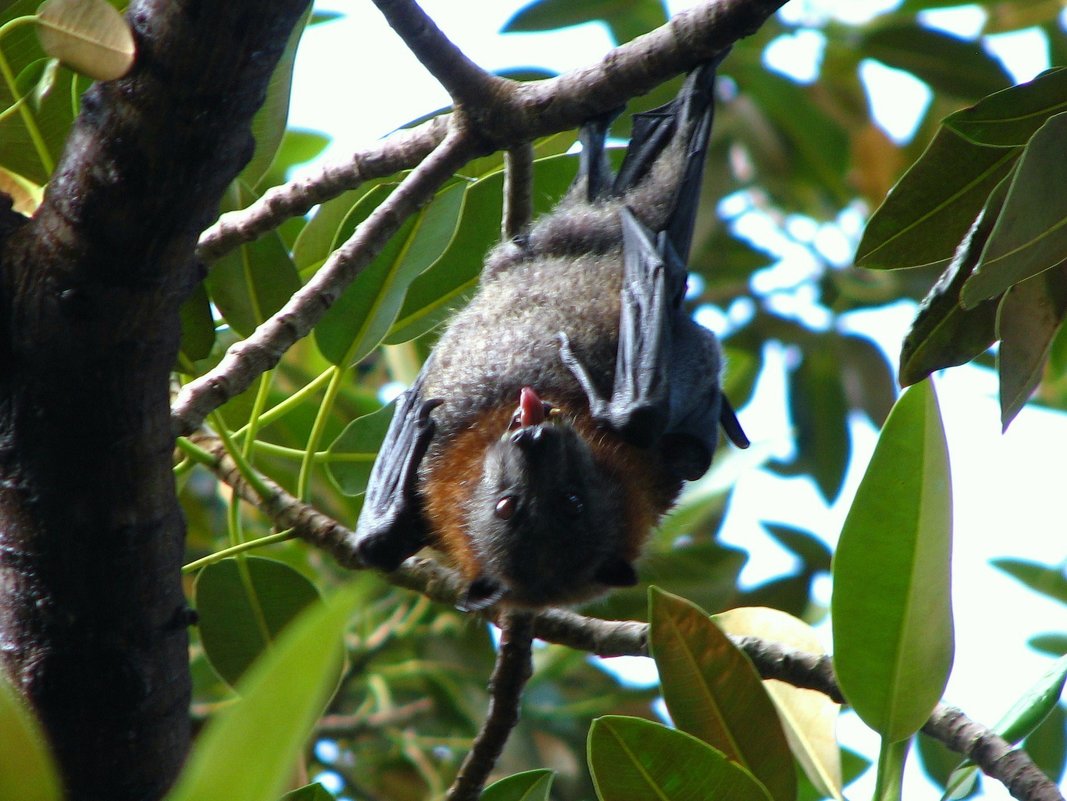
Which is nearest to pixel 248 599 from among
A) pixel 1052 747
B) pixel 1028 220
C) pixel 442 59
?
pixel 442 59

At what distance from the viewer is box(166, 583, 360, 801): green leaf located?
0.94m

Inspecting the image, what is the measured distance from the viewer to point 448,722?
5.07 meters

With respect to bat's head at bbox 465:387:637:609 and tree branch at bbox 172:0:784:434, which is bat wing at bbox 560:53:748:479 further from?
tree branch at bbox 172:0:784:434

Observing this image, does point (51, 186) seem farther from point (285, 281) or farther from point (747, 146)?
point (747, 146)

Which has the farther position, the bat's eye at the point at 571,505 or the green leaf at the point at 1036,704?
the bat's eye at the point at 571,505

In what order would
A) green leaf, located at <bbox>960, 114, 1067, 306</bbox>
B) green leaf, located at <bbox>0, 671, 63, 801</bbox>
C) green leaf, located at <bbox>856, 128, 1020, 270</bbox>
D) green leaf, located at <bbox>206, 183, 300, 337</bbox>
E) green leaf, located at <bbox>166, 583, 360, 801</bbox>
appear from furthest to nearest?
green leaf, located at <bbox>206, 183, 300, 337</bbox>, green leaf, located at <bbox>856, 128, 1020, 270</bbox>, green leaf, located at <bbox>960, 114, 1067, 306</bbox>, green leaf, located at <bbox>0, 671, 63, 801</bbox>, green leaf, located at <bbox>166, 583, 360, 801</bbox>

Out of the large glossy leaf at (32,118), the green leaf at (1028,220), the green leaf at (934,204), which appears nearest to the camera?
the green leaf at (1028,220)

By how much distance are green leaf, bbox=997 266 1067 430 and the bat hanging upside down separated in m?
1.25

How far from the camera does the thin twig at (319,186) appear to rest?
2871mm

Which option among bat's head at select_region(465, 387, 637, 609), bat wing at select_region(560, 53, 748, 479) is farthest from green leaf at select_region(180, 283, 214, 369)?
bat wing at select_region(560, 53, 748, 479)

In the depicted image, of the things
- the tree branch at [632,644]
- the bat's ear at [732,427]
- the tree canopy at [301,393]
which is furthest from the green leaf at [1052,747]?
the tree branch at [632,644]

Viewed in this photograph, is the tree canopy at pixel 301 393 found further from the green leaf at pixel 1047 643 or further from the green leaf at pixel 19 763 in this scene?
the green leaf at pixel 1047 643

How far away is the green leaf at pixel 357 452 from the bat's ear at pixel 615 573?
2.86ft

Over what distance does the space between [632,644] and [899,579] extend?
888 mm
